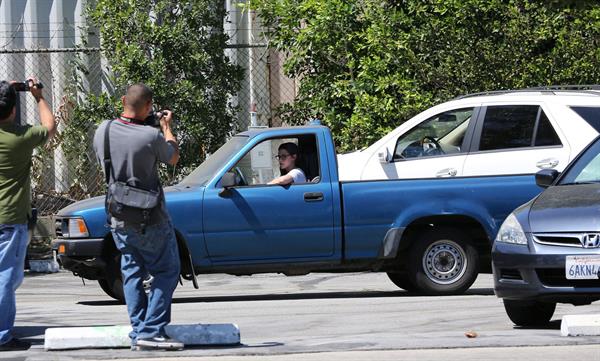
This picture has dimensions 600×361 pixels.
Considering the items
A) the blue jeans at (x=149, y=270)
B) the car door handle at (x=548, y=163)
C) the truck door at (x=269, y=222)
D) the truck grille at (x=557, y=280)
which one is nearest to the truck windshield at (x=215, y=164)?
the truck door at (x=269, y=222)

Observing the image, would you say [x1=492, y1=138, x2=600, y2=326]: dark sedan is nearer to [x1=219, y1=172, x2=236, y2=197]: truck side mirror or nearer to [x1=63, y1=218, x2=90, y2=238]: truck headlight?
[x1=219, y1=172, x2=236, y2=197]: truck side mirror

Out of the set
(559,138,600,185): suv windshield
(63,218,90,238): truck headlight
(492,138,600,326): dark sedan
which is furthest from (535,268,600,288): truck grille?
(63,218,90,238): truck headlight

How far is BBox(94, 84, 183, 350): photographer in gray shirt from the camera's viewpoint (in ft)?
27.7

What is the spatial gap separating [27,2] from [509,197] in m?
9.61

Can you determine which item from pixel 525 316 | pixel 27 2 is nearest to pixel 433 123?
pixel 525 316

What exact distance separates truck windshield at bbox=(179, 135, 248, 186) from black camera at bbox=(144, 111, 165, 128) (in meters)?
4.10

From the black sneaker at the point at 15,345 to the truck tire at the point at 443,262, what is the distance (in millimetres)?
4981

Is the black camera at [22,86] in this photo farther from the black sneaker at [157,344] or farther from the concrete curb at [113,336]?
the black sneaker at [157,344]

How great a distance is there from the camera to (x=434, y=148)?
44.6 feet

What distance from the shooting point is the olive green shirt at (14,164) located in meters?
8.74

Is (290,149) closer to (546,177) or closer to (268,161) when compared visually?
(268,161)

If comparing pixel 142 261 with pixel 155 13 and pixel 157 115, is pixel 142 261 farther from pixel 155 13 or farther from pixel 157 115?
pixel 155 13

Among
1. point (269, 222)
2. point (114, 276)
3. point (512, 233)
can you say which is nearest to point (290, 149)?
point (269, 222)

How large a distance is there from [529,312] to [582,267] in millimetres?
954
